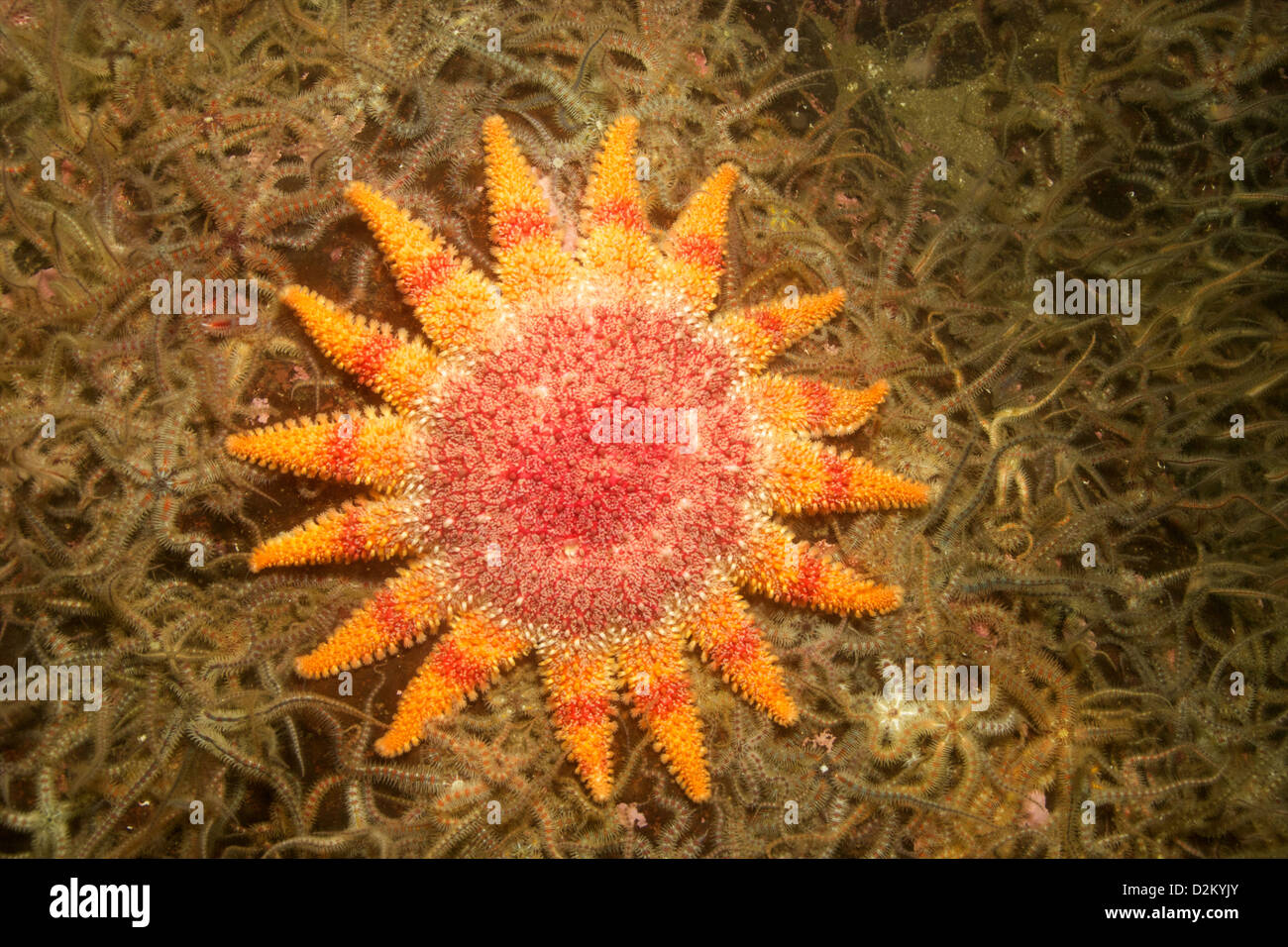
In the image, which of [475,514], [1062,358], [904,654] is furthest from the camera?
[1062,358]

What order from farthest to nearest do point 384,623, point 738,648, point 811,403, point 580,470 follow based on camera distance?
point 811,403 → point 738,648 → point 384,623 → point 580,470

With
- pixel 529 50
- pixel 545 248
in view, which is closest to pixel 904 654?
pixel 545 248

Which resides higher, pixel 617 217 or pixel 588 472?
pixel 617 217

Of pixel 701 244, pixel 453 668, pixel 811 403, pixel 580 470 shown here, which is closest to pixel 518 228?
pixel 701 244

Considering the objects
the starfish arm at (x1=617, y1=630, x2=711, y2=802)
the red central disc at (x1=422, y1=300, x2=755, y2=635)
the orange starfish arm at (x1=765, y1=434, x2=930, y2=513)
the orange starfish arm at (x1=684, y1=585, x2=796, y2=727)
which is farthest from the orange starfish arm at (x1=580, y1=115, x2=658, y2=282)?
the starfish arm at (x1=617, y1=630, x2=711, y2=802)

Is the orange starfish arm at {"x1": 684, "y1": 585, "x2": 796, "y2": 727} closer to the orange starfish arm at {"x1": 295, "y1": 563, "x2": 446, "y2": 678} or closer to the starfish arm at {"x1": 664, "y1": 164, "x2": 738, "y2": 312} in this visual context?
the orange starfish arm at {"x1": 295, "y1": 563, "x2": 446, "y2": 678}

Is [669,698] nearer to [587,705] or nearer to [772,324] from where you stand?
[587,705]
